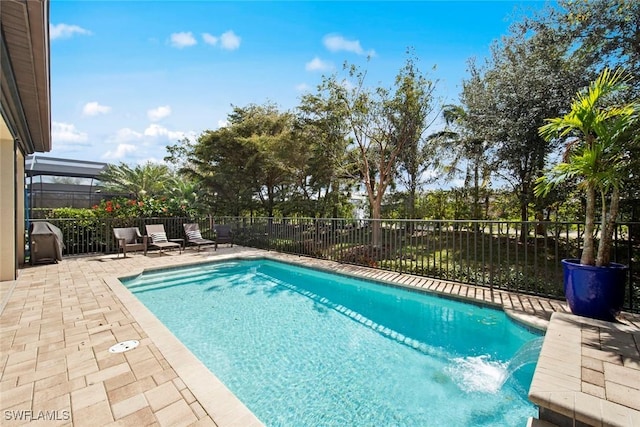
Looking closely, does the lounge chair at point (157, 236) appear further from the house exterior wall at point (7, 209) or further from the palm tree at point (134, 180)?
the palm tree at point (134, 180)

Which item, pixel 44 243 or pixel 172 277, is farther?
pixel 44 243

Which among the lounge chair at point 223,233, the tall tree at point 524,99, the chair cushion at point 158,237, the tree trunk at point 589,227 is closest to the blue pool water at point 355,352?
the tree trunk at point 589,227

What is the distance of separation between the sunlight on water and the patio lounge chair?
903 centimetres

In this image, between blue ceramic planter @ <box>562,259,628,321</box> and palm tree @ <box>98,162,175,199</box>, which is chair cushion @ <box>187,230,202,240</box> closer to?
palm tree @ <box>98,162,175,199</box>

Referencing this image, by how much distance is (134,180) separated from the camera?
48.8 ft

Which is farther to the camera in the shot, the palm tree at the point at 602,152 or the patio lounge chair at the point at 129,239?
the patio lounge chair at the point at 129,239

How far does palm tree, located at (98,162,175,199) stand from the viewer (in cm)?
1437

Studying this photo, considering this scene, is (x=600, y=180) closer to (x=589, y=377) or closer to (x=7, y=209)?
(x=589, y=377)

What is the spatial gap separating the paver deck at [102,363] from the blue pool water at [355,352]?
0.53 metres

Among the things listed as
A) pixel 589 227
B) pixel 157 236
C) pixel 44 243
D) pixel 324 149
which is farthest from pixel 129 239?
pixel 589 227

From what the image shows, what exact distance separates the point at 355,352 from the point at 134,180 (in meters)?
15.6

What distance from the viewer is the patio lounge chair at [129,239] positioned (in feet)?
28.1

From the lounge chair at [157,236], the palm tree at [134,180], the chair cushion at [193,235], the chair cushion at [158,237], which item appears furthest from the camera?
the palm tree at [134,180]

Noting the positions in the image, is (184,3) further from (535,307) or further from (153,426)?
(535,307)
